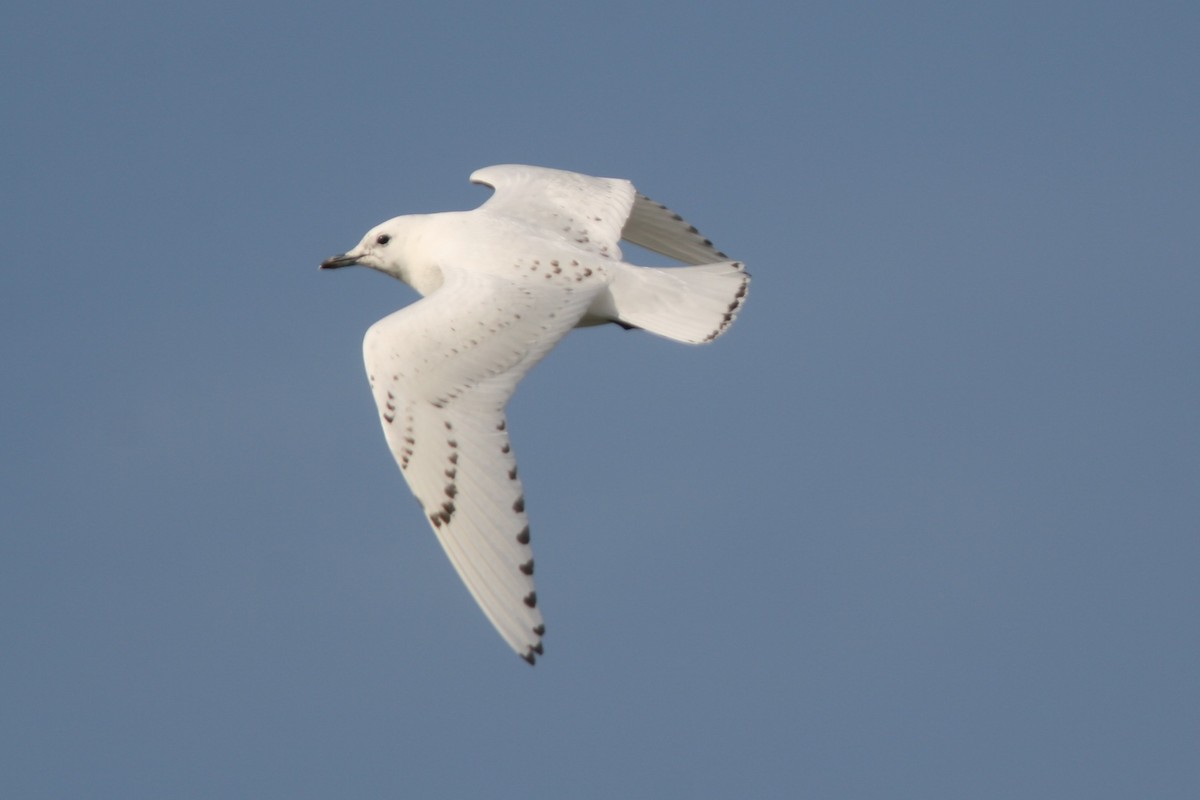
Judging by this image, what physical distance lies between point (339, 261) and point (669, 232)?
2.61 m

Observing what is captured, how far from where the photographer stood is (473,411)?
12.8 metres

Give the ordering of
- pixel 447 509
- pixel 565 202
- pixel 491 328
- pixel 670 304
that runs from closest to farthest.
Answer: pixel 447 509
pixel 491 328
pixel 670 304
pixel 565 202

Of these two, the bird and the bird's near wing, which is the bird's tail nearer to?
the bird

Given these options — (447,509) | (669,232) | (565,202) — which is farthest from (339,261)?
(447,509)

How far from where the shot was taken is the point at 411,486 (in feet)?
41.7

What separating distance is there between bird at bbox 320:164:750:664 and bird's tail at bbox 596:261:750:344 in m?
0.01

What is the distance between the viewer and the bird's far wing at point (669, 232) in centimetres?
1675

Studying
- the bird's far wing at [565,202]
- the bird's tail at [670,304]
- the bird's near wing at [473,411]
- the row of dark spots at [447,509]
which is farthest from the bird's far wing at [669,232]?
the row of dark spots at [447,509]

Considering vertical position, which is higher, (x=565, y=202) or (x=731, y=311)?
(x=565, y=202)

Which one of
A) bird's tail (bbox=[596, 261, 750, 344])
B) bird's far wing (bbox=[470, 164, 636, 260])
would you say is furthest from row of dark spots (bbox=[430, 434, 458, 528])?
bird's far wing (bbox=[470, 164, 636, 260])

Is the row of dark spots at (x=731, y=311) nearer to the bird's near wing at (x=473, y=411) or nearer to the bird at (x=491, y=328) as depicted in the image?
the bird at (x=491, y=328)

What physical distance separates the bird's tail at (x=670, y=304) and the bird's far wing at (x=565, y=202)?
27.6 inches

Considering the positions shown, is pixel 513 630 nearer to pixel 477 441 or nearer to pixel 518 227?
pixel 477 441

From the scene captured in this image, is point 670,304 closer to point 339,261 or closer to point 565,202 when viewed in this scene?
point 565,202
